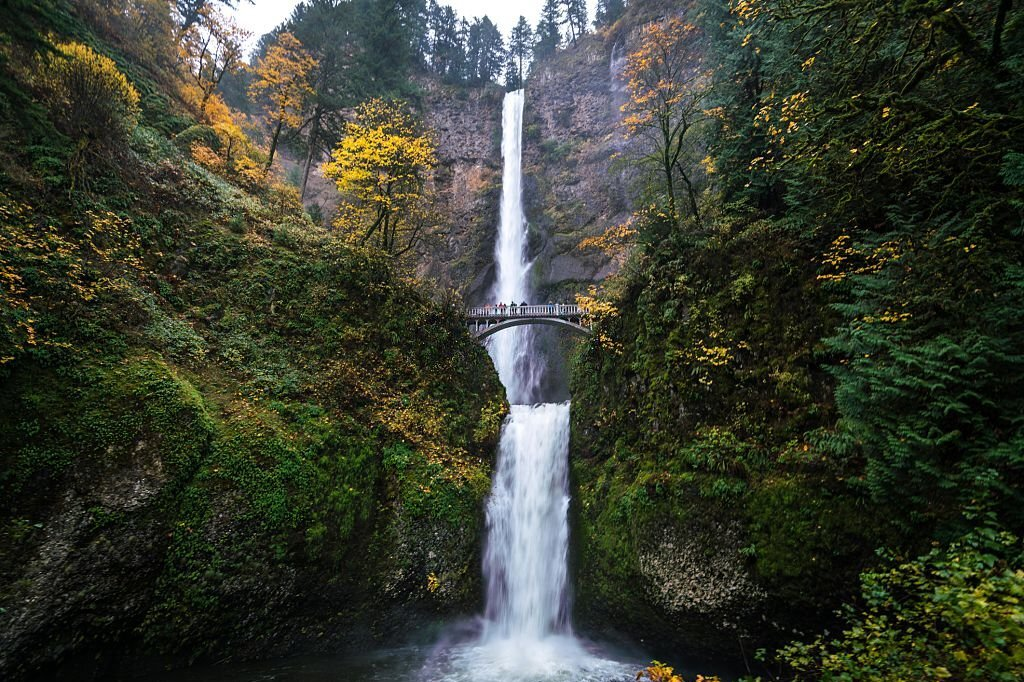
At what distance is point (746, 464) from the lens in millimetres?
8812

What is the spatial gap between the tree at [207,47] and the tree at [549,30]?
110 feet

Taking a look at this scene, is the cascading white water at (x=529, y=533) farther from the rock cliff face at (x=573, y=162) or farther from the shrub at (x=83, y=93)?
the rock cliff face at (x=573, y=162)

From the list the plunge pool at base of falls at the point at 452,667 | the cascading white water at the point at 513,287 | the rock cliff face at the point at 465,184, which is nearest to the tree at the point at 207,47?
the rock cliff face at the point at 465,184

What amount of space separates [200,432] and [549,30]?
5216 centimetres

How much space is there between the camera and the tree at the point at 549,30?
45.9 metres

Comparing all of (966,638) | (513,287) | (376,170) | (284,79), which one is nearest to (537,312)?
(513,287)

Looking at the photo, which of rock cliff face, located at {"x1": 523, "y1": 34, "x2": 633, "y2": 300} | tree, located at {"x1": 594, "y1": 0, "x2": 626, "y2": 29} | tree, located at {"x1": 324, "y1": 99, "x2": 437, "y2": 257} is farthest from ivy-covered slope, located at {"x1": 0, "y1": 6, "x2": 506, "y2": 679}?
tree, located at {"x1": 594, "y1": 0, "x2": 626, "y2": 29}

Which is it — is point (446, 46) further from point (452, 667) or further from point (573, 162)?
point (452, 667)

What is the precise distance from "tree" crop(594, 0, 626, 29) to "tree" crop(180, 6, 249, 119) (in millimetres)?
32819

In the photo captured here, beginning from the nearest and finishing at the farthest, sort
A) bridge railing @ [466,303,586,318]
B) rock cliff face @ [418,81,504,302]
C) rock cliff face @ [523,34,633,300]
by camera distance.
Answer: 1. bridge railing @ [466,303,586,318]
2. rock cliff face @ [523,34,633,300]
3. rock cliff face @ [418,81,504,302]

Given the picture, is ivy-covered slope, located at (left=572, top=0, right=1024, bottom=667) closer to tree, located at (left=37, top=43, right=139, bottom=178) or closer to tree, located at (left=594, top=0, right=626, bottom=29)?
tree, located at (left=37, top=43, right=139, bottom=178)

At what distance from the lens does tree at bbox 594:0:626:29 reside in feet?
137

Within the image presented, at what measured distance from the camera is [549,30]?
4675 centimetres

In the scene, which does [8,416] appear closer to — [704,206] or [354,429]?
[354,429]
